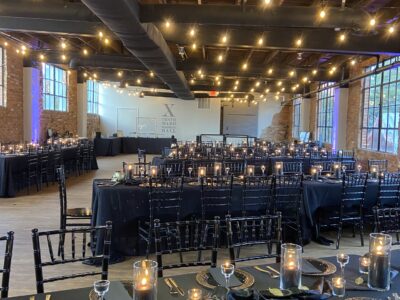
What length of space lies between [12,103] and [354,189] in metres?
A: 10.1

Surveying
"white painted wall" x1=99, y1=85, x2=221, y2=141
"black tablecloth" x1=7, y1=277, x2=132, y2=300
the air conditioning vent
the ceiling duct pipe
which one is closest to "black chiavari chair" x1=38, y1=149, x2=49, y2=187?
the ceiling duct pipe

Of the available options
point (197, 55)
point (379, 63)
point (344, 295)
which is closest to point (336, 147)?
point (379, 63)

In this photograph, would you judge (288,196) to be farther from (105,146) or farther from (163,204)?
(105,146)

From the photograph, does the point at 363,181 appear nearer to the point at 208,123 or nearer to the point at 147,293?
the point at 147,293

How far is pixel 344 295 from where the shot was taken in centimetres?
182

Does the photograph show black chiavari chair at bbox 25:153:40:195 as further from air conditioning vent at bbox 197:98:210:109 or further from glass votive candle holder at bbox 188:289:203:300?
air conditioning vent at bbox 197:98:210:109

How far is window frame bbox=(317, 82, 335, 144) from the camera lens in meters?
15.5

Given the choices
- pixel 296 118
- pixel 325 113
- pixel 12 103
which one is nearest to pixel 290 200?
pixel 12 103

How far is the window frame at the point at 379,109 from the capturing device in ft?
33.6

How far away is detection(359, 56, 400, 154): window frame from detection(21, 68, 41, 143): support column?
33.7 ft

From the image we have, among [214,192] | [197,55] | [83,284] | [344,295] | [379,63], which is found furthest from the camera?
[197,55]

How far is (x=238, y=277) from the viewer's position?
2.03m

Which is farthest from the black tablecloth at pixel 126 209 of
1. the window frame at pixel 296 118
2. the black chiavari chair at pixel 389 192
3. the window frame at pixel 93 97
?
the window frame at pixel 296 118

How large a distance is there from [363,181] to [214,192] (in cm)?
226
